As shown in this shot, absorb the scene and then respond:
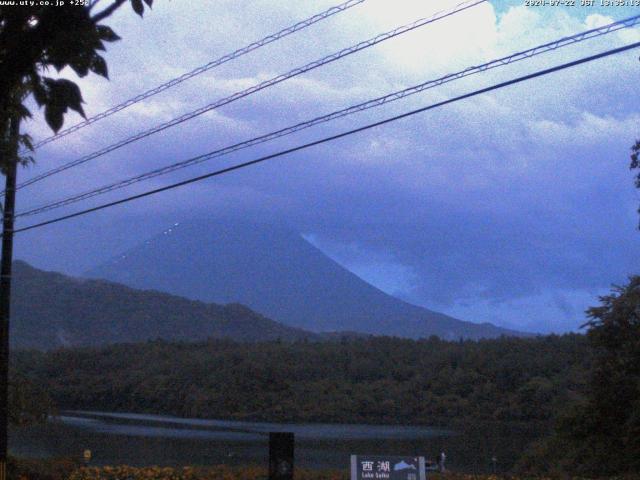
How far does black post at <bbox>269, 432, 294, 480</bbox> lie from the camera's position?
41.8ft

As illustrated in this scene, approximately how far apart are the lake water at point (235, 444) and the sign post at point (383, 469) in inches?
466

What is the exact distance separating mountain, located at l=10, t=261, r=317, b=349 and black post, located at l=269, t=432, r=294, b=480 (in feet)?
245

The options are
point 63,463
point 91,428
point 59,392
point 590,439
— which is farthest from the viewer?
point 59,392

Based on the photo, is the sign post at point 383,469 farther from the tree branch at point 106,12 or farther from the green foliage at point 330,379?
the green foliage at point 330,379

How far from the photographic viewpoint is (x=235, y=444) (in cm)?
3003

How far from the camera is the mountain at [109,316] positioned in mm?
88750

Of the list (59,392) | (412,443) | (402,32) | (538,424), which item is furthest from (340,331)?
(402,32)

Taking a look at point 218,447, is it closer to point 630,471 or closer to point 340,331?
point 630,471

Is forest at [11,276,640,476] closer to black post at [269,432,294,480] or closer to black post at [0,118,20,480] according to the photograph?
black post at [0,118,20,480]

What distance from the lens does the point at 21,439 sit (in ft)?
108

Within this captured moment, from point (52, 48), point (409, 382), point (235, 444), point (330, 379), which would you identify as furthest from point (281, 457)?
point (330, 379)

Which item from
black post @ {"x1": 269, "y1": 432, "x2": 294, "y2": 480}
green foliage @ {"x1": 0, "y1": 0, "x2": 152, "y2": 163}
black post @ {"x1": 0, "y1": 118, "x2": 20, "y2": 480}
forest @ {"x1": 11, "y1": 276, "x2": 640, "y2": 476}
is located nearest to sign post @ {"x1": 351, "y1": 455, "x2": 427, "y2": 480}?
black post @ {"x1": 269, "y1": 432, "x2": 294, "y2": 480}

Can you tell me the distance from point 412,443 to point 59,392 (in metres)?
28.6

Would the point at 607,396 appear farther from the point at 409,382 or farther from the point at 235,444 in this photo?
the point at 409,382
